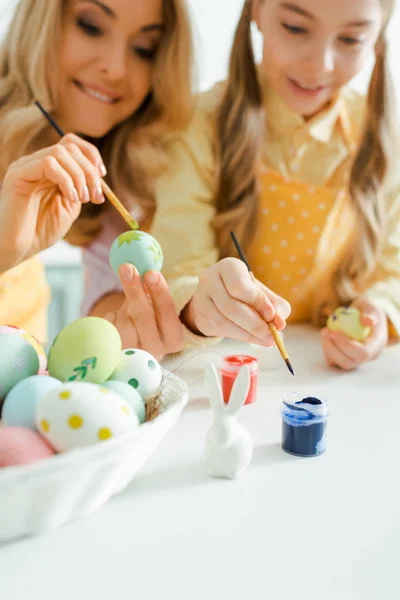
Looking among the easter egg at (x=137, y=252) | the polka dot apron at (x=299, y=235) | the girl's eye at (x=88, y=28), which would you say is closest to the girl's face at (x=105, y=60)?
the girl's eye at (x=88, y=28)

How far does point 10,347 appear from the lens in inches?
23.2

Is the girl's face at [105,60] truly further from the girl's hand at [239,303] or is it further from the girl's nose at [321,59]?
the girl's hand at [239,303]

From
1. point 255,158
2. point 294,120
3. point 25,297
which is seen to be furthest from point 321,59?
point 25,297

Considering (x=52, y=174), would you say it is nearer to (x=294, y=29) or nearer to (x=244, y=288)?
(x=244, y=288)

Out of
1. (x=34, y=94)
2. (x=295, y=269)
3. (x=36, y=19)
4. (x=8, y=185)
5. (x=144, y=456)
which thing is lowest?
(x=295, y=269)

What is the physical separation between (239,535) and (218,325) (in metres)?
0.41

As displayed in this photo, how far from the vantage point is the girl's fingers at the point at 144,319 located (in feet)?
2.91

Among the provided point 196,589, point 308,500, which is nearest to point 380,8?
point 308,500

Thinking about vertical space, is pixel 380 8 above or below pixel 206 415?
above

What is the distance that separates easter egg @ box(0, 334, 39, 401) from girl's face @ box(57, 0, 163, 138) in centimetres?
84

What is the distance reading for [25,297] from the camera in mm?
1295

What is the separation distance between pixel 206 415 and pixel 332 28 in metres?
0.87

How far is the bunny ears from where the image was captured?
Answer: 1.92 feet

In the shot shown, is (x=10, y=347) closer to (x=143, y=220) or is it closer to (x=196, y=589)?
(x=196, y=589)
